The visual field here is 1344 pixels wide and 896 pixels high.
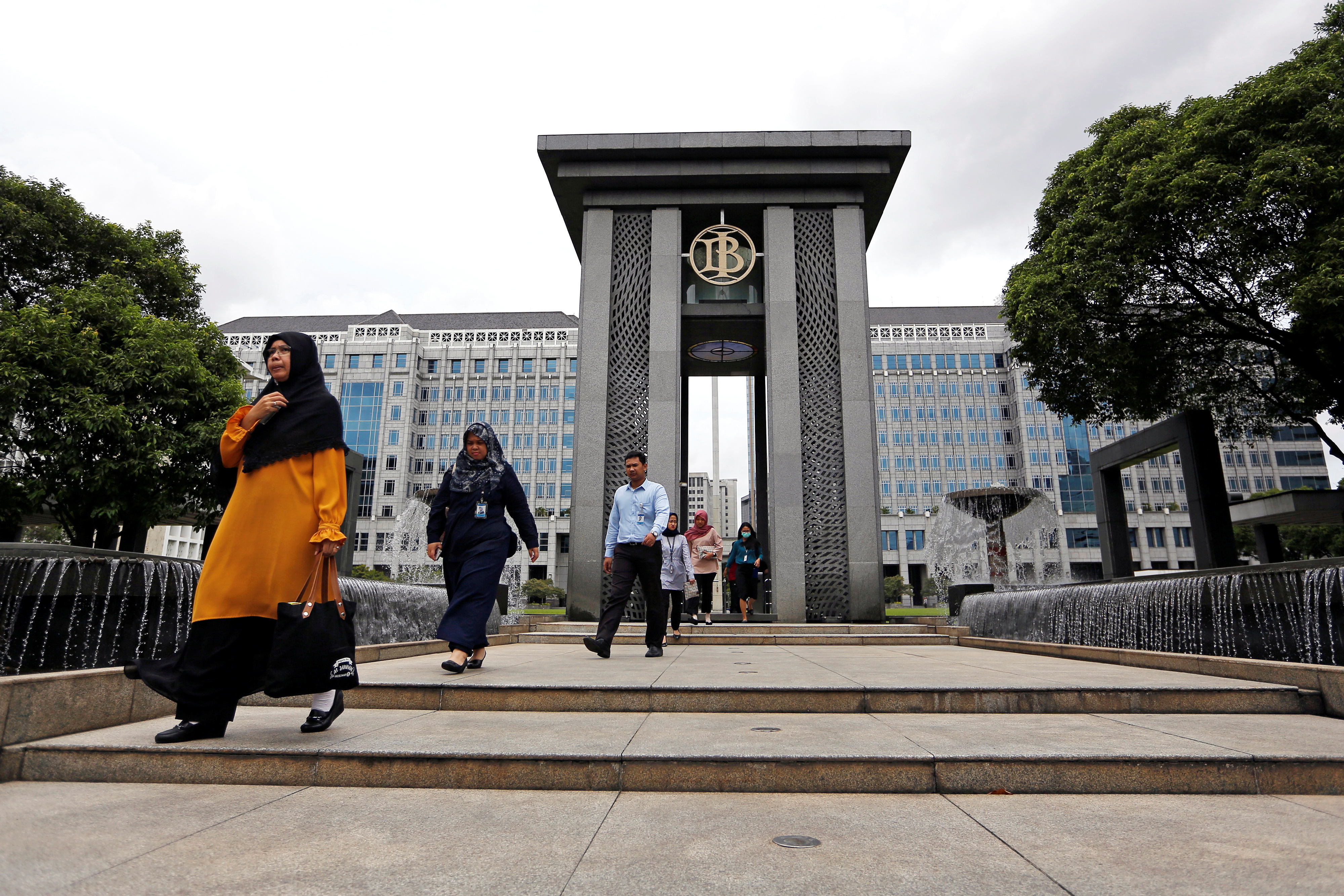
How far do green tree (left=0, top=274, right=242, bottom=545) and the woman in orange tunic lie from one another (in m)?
15.5

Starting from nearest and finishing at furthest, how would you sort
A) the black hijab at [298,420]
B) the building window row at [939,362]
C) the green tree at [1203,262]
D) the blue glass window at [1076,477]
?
the black hijab at [298,420] < the green tree at [1203,262] < the blue glass window at [1076,477] < the building window row at [939,362]

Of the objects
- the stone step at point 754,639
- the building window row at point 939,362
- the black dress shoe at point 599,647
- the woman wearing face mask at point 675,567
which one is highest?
the building window row at point 939,362

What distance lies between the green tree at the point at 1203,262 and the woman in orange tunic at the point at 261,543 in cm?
1601

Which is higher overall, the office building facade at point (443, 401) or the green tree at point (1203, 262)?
the office building facade at point (443, 401)

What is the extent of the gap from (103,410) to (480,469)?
50.9 feet

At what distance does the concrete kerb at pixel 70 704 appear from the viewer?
2943 mm

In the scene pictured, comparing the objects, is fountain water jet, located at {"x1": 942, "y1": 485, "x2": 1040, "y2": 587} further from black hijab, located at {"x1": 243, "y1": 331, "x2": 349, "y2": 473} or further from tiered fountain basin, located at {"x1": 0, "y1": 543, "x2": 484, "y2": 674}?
black hijab, located at {"x1": 243, "y1": 331, "x2": 349, "y2": 473}

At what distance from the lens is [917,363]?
68.7 m

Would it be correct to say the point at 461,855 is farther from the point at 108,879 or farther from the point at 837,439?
the point at 837,439

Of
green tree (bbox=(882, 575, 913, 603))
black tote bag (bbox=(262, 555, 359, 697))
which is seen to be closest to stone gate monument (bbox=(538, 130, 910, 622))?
black tote bag (bbox=(262, 555, 359, 697))

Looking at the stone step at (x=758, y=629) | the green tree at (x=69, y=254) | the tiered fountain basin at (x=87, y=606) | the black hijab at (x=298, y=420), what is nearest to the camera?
the black hijab at (x=298, y=420)

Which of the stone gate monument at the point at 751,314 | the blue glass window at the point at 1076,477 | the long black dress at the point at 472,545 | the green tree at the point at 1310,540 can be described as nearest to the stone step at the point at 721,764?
the long black dress at the point at 472,545

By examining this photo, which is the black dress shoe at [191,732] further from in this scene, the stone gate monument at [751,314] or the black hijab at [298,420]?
the stone gate monument at [751,314]

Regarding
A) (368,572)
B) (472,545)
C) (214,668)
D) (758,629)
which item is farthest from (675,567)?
(368,572)
